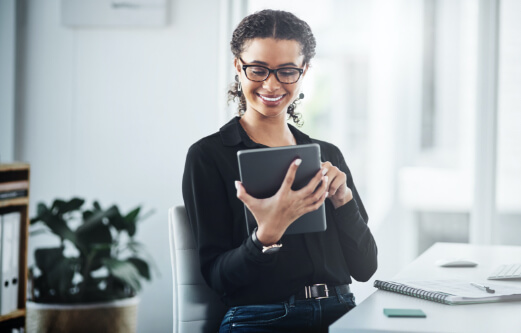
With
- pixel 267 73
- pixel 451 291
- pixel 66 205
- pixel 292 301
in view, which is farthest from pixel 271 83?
pixel 66 205

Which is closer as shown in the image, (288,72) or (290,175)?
(290,175)

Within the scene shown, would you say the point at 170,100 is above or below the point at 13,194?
above

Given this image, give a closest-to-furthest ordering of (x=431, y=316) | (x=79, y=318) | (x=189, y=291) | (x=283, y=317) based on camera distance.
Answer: (x=431, y=316) < (x=283, y=317) < (x=189, y=291) < (x=79, y=318)

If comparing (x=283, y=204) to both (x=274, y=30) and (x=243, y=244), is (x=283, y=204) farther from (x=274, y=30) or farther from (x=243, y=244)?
(x=274, y=30)

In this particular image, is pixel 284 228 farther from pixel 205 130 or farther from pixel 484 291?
pixel 205 130

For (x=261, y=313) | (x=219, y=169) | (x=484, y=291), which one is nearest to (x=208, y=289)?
(x=261, y=313)

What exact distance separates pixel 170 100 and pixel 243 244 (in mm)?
1703

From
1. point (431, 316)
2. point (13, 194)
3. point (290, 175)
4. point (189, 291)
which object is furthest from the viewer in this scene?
point (13, 194)

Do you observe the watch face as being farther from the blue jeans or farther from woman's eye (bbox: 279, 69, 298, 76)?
woman's eye (bbox: 279, 69, 298, 76)

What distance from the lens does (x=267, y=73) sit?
1.51 m

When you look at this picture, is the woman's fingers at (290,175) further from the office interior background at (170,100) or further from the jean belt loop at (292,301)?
the office interior background at (170,100)

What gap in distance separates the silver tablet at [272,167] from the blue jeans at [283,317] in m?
0.26

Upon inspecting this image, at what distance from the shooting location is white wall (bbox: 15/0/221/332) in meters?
2.92

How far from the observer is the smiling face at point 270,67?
4.95ft
